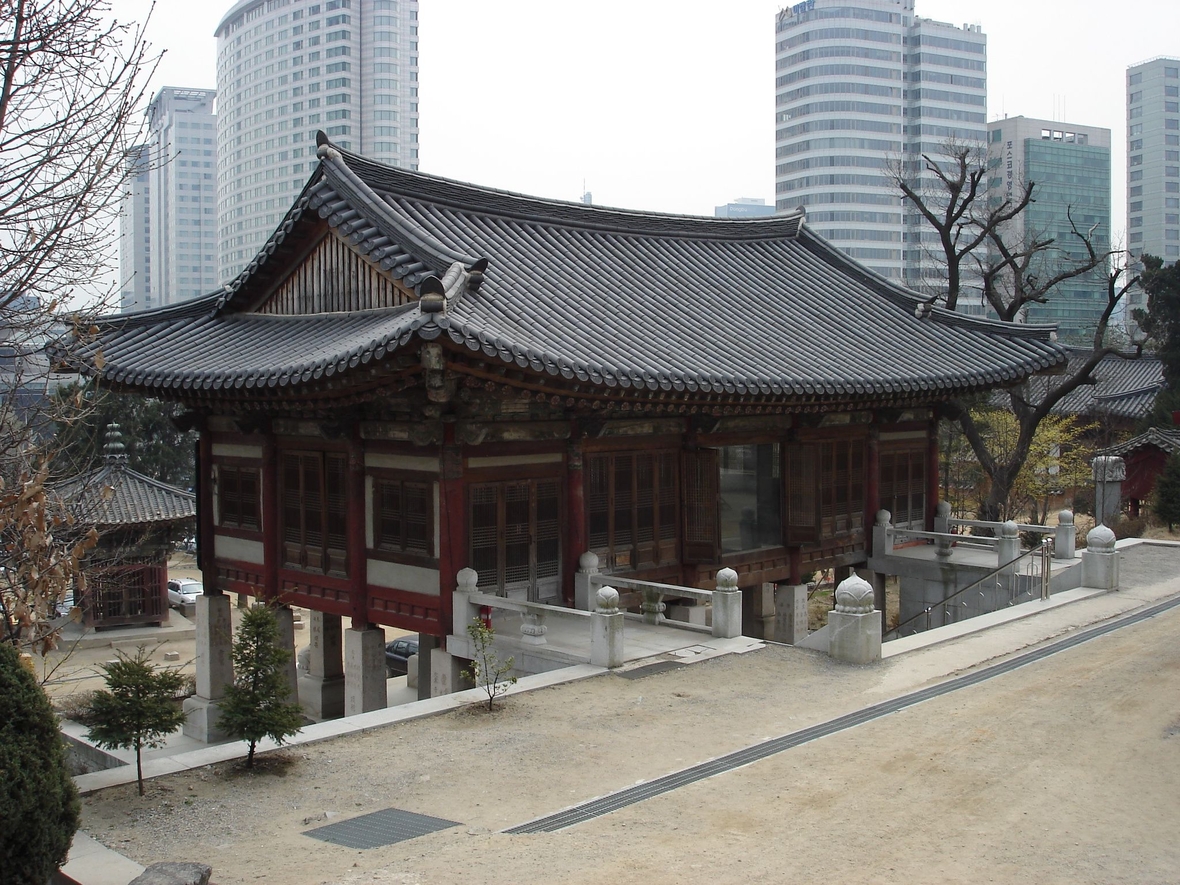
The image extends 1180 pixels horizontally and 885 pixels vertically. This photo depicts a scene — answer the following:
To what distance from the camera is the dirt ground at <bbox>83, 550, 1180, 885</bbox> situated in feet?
27.1

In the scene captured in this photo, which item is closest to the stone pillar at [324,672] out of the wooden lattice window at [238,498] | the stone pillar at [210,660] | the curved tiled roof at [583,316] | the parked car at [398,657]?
the stone pillar at [210,660]


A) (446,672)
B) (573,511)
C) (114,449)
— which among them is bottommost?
(446,672)

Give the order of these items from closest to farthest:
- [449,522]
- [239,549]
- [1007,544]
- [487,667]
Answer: [487,667] → [449,522] → [239,549] → [1007,544]

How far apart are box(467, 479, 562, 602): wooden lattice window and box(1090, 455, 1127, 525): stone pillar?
23.7 metres

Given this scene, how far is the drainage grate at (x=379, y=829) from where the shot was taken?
346 inches

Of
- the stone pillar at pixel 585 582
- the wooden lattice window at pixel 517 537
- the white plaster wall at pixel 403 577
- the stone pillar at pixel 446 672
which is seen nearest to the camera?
the stone pillar at pixel 446 672

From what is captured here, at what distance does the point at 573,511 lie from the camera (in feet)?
55.6

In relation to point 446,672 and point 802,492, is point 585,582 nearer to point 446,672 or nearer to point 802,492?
point 446,672

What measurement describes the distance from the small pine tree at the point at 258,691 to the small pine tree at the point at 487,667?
2.62m

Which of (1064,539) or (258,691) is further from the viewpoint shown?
(1064,539)

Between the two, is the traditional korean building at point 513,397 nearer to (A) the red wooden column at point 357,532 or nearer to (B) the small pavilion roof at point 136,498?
(A) the red wooden column at point 357,532

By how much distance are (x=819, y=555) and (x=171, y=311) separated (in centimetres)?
1355

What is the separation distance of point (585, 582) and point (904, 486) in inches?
390

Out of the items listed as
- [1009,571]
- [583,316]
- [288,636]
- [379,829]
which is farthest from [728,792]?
[1009,571]
